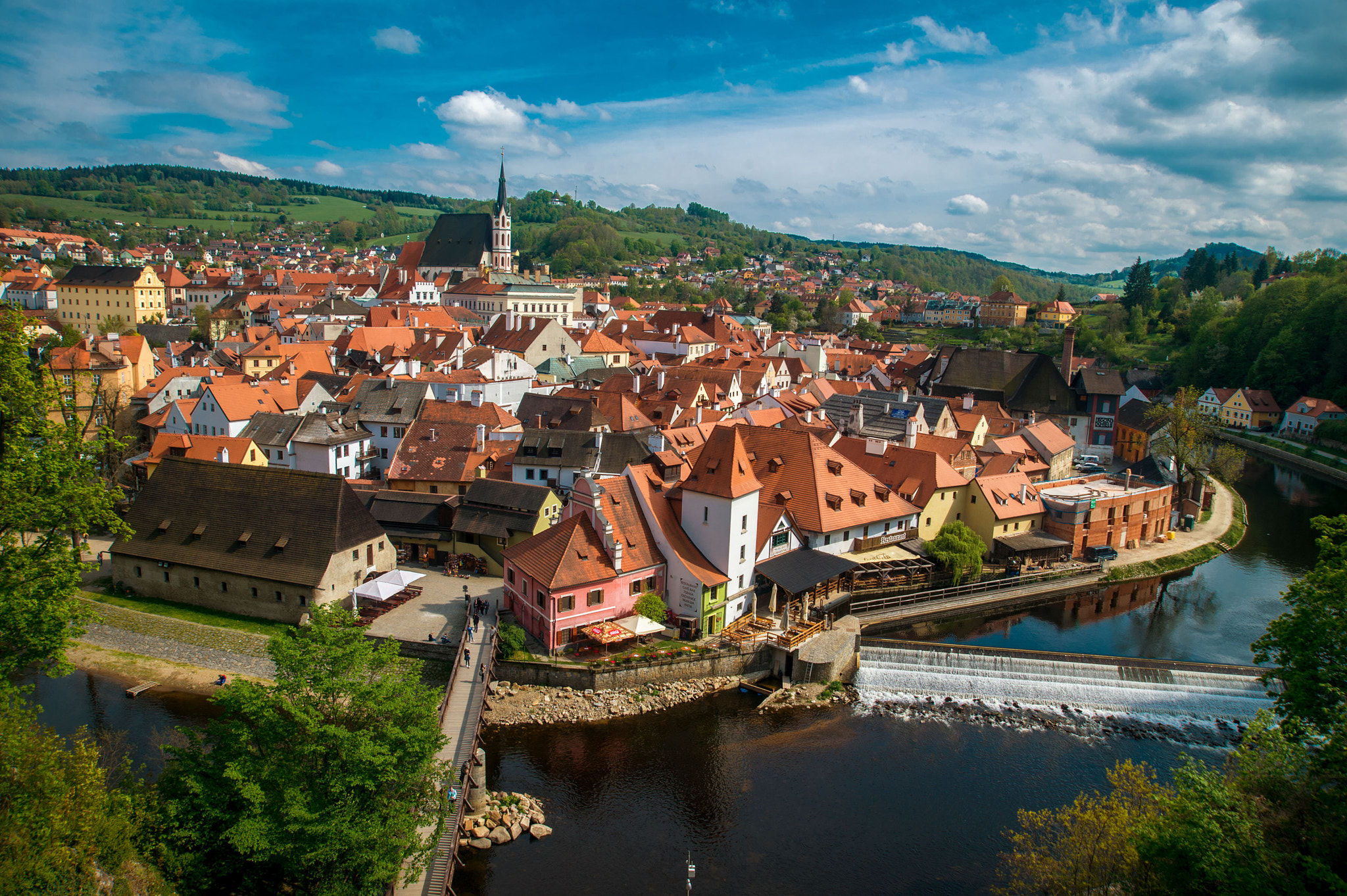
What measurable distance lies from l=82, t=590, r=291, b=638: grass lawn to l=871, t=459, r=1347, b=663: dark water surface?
25620mm

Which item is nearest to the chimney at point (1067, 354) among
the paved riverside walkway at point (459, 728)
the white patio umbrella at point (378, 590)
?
the paved riverside walkway at point (459, 728)

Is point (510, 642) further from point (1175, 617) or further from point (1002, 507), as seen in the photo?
Answer: point (1175, 617)

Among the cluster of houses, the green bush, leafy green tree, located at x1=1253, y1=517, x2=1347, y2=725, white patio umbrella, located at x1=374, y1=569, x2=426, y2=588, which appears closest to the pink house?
the cluster of houses

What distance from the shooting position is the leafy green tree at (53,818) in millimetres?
12539

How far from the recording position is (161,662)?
29.3 m

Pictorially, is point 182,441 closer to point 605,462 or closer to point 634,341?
point 605,462

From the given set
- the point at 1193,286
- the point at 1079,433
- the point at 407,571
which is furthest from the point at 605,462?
the point at 1193,286

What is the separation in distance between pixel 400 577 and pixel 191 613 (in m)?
8.52

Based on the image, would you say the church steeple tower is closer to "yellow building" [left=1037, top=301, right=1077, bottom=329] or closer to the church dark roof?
the church dark roof

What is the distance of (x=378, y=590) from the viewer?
101 feet

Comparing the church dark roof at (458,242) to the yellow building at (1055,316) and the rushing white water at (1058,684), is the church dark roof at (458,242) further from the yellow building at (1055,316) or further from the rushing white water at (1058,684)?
the rushing white water at (1058,684)

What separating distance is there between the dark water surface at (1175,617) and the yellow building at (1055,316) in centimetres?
10188

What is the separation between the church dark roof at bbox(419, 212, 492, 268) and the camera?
125 metres

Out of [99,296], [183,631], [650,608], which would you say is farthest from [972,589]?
[99,296]
